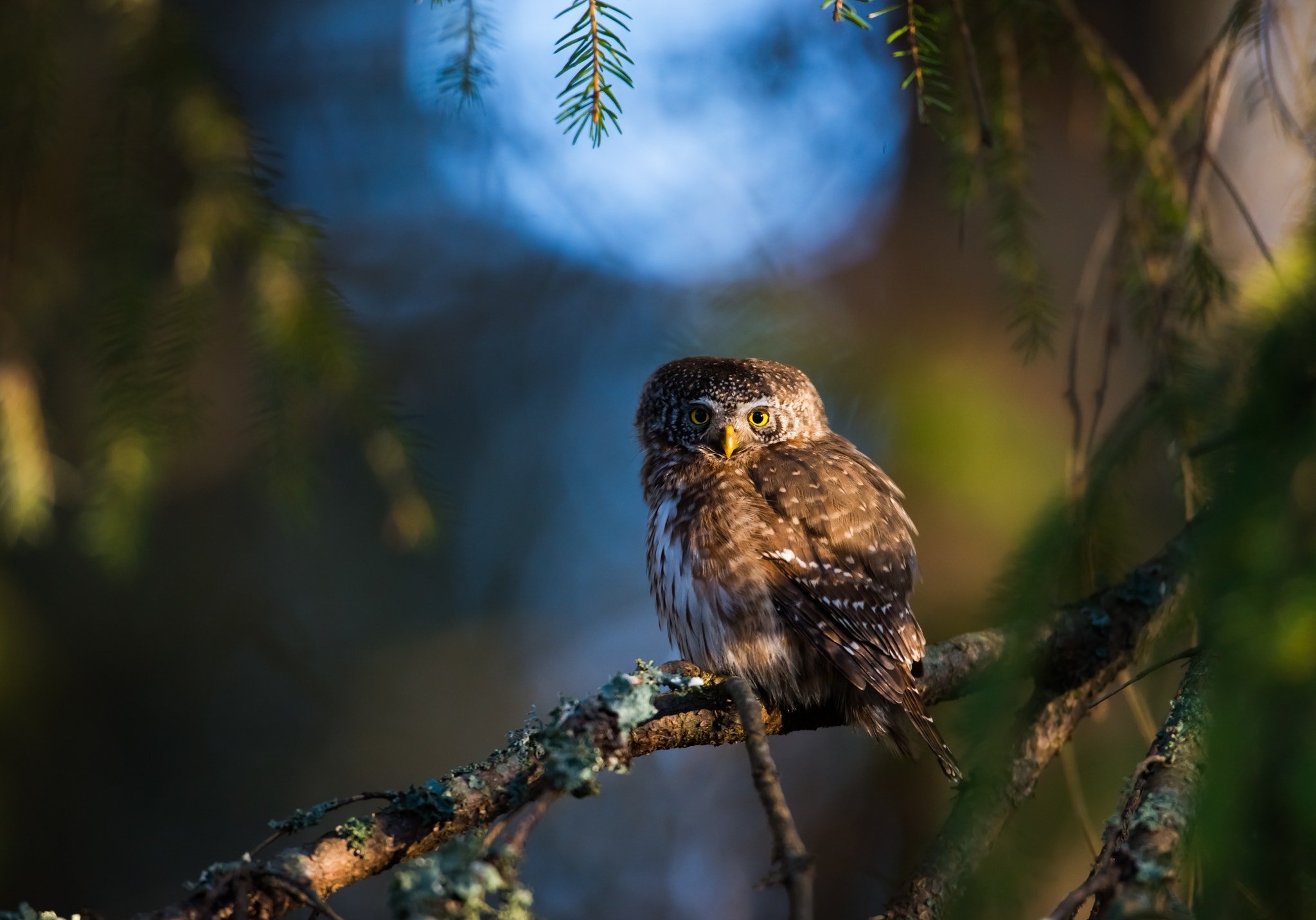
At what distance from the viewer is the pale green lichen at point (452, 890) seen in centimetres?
111

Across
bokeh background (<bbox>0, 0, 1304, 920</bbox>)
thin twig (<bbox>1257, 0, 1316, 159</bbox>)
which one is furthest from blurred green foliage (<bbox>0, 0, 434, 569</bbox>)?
thin twig (<bbox>1257, 0, 1316, 159</bbox>)

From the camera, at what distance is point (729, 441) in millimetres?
2926

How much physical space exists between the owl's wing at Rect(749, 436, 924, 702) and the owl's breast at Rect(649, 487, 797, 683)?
6 cm

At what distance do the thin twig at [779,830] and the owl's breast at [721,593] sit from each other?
99 centimetres

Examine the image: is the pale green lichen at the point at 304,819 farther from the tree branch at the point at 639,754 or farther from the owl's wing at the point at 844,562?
the owl's wing at the point at 844,562

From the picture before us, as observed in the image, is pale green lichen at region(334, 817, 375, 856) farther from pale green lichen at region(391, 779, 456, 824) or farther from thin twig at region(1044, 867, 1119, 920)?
thin twig at region(1044, 867, 1119, 920)

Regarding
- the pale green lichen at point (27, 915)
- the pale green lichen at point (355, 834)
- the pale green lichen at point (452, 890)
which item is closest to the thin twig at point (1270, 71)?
the pale green lichen at point (452, 890)

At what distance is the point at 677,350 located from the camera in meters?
3.44

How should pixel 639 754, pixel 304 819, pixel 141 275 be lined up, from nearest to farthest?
pixel 304 819 → pixel 639 754 → pixel 141 275

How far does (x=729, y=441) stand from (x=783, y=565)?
0.51 m

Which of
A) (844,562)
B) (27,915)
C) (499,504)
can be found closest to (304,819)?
(27,915)

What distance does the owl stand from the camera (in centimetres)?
247

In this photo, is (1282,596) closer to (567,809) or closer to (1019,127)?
(1019,127)

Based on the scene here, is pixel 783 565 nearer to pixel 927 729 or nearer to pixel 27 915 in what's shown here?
pixel 927 729
